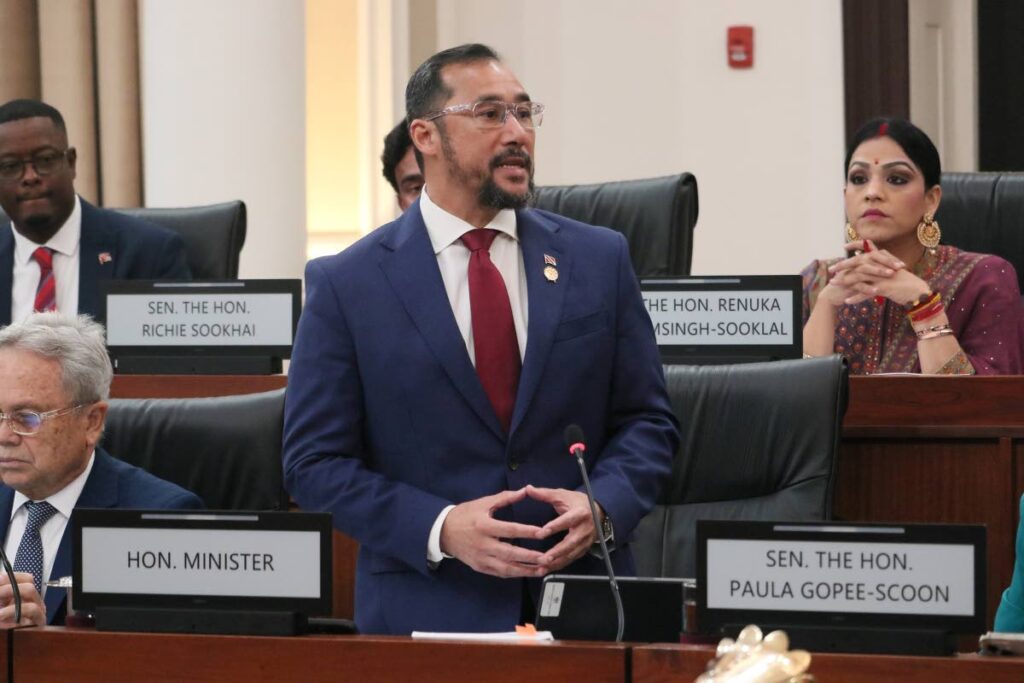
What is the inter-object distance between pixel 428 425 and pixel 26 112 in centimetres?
197

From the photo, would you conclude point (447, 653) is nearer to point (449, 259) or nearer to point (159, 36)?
point (449, 259)

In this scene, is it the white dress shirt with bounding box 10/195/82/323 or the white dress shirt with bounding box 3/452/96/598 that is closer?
the white dress shirt with bounding box 3/452/96/598

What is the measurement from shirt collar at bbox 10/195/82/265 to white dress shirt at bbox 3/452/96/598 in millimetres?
1479

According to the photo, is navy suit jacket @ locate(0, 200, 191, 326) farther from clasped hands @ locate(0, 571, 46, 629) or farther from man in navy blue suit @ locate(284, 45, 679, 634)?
clasped hands @ locate(0, 571, 46, 629)

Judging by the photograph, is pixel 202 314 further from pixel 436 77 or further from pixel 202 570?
pixel 202 570

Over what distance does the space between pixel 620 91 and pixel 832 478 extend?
341 cm

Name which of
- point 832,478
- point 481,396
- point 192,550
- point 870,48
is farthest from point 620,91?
point 192,550

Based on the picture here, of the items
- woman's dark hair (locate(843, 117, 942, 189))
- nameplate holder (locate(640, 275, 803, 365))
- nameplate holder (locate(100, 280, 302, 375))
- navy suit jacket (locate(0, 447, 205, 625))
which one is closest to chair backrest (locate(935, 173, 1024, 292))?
woman's dark hair (locate(843, 117, 942, 189))

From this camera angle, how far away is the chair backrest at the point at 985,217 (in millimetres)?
3805

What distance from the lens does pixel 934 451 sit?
3.00 metres

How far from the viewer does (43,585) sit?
7.86 feet

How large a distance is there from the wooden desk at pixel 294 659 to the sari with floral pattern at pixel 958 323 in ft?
5.92

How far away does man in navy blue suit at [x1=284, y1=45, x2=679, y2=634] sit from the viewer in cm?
220

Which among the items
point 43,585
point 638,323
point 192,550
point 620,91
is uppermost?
point 620,91
